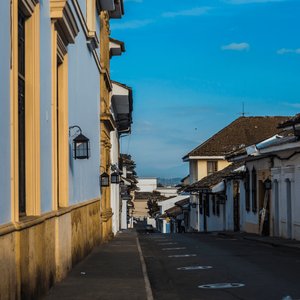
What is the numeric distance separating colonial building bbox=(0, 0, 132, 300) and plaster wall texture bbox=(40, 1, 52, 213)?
14 mm

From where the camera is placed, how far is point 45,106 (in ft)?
33.3

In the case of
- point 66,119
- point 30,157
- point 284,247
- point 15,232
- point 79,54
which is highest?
point 79,54

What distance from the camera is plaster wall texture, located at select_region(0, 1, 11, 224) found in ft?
23.6

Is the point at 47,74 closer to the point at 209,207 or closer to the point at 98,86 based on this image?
the point at 98,86

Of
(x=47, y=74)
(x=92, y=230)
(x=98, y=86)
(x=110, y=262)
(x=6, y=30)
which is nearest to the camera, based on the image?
(x=6, y=30)

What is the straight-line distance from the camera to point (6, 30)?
7.39 meters

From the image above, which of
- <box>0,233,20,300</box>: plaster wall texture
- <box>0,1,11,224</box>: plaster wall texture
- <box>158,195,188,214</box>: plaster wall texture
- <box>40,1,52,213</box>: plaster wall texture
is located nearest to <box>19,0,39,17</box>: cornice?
<box>40,1,52,213</box>: plaster wall texture

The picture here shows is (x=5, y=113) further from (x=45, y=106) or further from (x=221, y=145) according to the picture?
(x=221, y=145)

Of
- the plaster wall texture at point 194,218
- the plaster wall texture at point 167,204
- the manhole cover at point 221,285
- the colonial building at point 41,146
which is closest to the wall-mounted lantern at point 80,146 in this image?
the colonial building at point 41,146

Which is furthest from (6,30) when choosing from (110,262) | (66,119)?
(110,262)

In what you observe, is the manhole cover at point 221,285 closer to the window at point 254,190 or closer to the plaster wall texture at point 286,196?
the plaster wall texture at point 286,196

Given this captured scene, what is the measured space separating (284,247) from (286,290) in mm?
12195

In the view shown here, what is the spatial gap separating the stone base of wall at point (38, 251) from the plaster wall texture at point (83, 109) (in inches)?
32.2

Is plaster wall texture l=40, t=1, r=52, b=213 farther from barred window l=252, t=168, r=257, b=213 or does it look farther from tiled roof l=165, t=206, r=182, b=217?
tiled roof l=165, t=206, r=182, b=217
